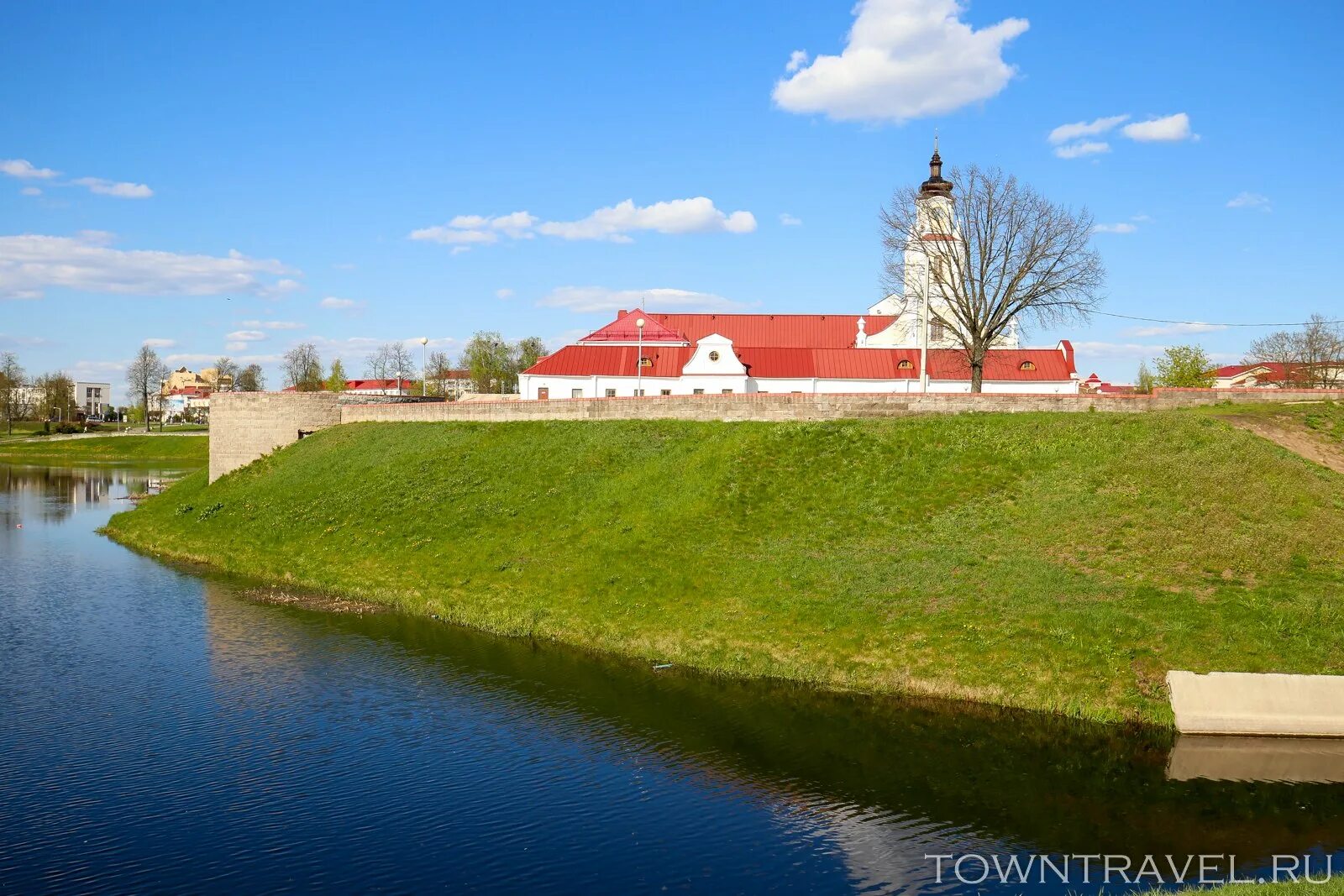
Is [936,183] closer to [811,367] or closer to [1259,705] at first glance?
[811,367]

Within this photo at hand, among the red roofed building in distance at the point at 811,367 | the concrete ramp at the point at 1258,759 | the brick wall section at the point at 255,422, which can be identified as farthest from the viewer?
the red roofed building in distance at the point at 811,367

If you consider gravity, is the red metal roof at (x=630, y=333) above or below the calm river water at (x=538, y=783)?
above

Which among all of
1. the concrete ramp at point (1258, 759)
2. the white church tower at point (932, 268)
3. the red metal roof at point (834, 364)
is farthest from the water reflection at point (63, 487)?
the concrete ramp at point (1258, 759)

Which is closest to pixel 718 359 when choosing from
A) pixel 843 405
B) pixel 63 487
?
pixel 843 405

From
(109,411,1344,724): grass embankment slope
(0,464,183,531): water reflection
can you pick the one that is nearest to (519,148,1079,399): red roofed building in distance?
(109,411,1344,724): grass embankment slope

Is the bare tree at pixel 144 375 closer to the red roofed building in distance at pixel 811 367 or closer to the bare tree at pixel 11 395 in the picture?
the bare tree at pixel 11 395

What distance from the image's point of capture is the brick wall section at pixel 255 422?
64.2 metres

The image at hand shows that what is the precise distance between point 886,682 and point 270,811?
15.7 m

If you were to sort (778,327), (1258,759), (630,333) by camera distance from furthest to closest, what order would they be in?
(778,327)
(630,333)
(1258,759)

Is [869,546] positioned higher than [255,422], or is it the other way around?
[255,422]

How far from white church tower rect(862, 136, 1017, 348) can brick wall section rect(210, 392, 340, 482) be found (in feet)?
130

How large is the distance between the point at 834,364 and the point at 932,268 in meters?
16.5

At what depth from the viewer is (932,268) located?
5569cm

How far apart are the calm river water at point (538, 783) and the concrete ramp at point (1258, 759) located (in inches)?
6.2
